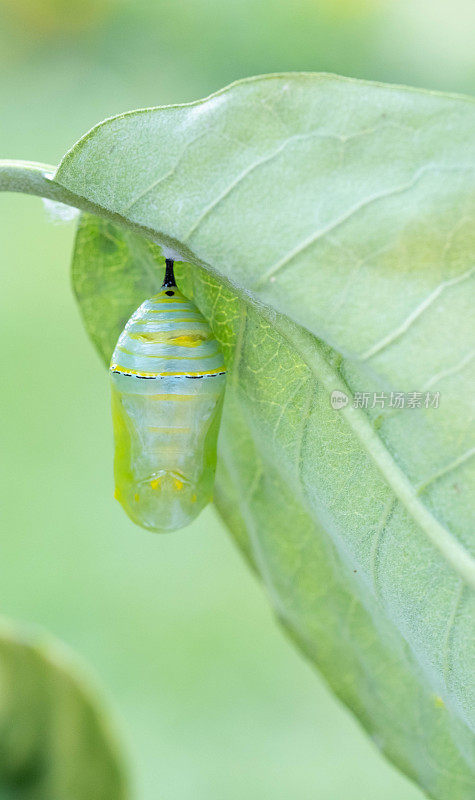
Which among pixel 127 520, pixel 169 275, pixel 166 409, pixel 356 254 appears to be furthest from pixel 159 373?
pixel 127 520

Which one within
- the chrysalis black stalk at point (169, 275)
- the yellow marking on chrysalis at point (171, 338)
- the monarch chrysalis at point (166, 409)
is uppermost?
the chrysalis black stalk at point (169, 275)

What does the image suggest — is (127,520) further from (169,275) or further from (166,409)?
(169,275)

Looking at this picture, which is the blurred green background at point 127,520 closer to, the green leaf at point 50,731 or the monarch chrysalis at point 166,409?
the monarch chrysalis at point 166,409

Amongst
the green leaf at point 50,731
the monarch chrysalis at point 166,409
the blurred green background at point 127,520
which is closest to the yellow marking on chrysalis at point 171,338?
the monarch chrysalis at point 166,409

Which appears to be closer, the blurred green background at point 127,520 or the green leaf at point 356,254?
the green leaf at point 356,254

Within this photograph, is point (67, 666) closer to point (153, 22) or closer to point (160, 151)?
point (160, 151)

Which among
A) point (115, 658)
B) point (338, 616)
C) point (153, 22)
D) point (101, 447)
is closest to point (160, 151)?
point (338, 616)

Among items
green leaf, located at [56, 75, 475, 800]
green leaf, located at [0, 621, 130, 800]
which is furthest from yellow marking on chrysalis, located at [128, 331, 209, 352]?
green leaf, located at [0, 621, 130, 800]
